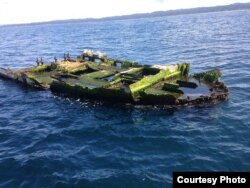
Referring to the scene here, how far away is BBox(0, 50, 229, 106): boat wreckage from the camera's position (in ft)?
101

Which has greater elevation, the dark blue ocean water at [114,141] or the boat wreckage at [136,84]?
the boat wreckage at [136,84]

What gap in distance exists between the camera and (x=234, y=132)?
25453 mm

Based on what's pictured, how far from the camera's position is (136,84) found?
104 feet

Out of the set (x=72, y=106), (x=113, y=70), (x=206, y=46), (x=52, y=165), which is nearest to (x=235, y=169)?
(x=52, y=165)

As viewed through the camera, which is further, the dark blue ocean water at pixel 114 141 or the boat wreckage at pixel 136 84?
the boat wreckage at pixel 136 84

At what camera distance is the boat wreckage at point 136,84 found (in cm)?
3075

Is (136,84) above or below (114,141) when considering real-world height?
above

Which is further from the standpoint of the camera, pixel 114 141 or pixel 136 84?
pixel 136 84

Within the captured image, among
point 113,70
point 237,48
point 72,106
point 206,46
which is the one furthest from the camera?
point 206,46

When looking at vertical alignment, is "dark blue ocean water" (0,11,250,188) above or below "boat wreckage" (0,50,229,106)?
below

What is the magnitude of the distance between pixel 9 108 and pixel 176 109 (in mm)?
19244

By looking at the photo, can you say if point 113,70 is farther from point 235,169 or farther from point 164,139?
point 235,169

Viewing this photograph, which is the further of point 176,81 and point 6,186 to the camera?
point 176,81

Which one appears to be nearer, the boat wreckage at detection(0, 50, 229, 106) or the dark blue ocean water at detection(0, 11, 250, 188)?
the dark blue ocean water at detection(0, 11, 250, 188)
